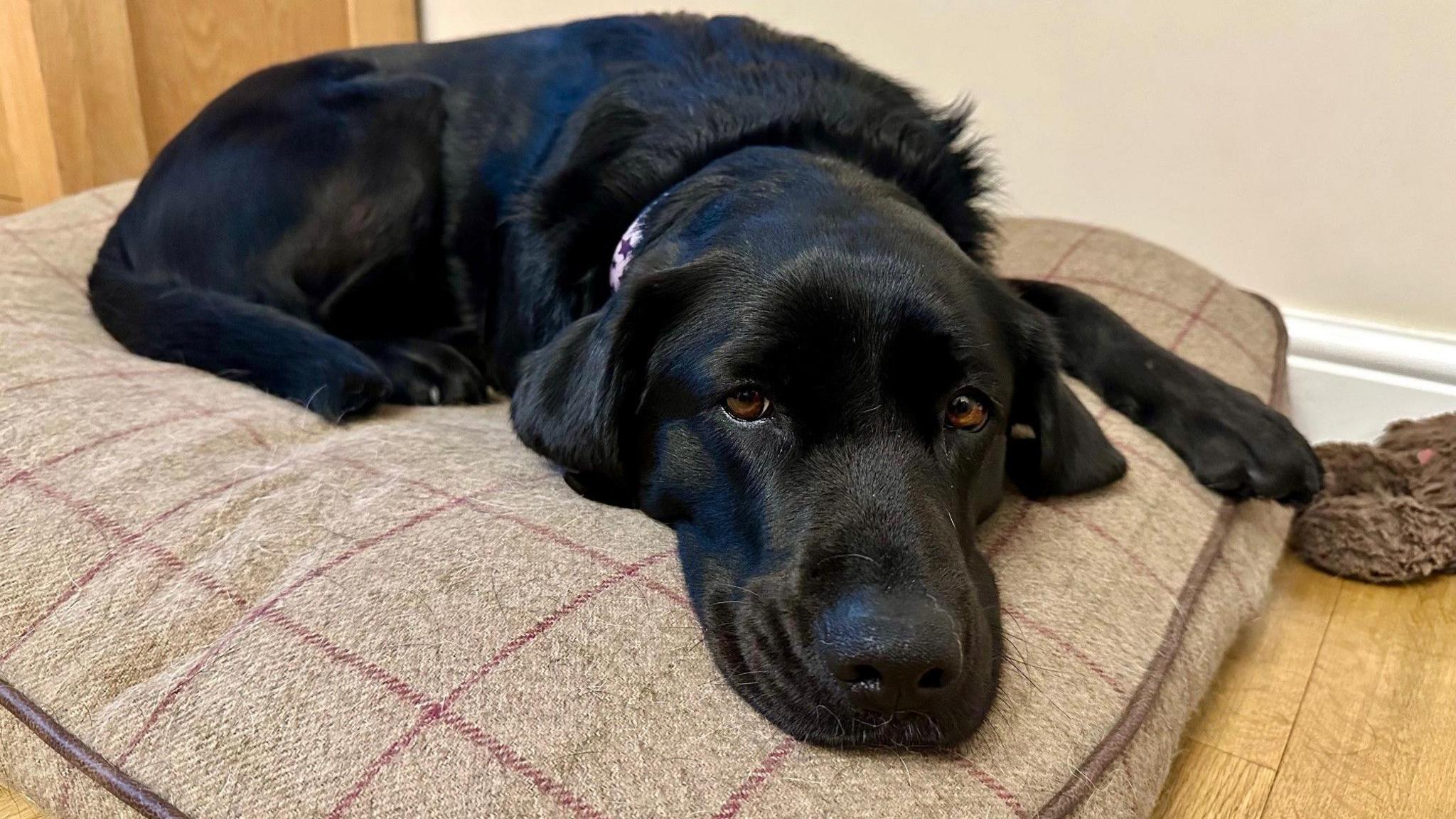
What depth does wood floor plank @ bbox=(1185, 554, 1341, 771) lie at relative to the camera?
4.36 ft

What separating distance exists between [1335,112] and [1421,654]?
1.08m

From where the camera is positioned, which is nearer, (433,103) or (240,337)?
(240,337)

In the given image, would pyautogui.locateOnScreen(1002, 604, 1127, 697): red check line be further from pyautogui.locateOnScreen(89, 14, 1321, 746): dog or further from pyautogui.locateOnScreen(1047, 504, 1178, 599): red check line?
pyautogui.locateOnScreen(1047, 504, 1178, 599): red check line

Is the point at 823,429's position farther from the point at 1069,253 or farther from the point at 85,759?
the point at 1069,253

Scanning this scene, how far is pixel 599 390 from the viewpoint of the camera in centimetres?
118

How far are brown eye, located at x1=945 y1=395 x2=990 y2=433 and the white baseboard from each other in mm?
1403

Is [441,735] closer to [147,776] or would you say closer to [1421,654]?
[147,776]

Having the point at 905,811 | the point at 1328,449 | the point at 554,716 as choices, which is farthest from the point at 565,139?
the point at 1328,449

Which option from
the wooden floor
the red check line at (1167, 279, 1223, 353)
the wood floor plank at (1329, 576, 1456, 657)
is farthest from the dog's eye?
the wood floor plank at (1329, 576, 1456, 657)

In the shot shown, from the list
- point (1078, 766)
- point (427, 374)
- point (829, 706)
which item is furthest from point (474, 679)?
point (427, 374)

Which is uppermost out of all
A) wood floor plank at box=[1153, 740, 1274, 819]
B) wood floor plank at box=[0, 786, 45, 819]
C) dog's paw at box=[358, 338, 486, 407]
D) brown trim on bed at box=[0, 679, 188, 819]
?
brown trim on bed at box=[0, 679, 188, 819]

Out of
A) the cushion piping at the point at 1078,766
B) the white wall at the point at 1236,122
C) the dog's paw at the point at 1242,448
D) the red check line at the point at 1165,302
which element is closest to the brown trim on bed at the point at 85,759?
the cushion piping at the point at 1078,766

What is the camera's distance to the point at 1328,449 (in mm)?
1904

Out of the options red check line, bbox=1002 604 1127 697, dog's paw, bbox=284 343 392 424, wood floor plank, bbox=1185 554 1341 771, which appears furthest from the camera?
dog's paw, bbox=284 343 392 424
